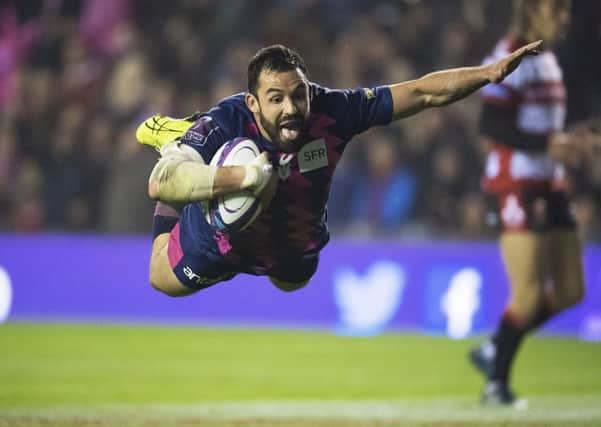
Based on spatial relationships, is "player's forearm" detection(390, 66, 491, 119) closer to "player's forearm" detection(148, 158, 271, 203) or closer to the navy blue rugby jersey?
the navy blue rugby jersey

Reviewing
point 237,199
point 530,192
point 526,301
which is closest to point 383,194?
point 530,192

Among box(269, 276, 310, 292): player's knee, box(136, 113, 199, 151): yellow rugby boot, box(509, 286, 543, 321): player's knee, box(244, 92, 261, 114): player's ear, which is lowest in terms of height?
box(509, 286, 543, 321): player's knee

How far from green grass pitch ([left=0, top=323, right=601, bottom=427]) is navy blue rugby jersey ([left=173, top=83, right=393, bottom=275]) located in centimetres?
115

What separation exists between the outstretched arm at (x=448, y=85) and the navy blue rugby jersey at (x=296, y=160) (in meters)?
0.07

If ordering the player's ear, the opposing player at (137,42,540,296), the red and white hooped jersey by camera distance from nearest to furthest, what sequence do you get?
the opposing player at (137,42,540,296) < the player's ear < the red and white hooped jersey

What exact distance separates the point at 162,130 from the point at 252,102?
0.72 metres

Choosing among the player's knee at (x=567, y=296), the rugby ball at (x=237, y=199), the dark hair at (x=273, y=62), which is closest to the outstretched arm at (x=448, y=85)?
the dark hair at (x=273, y=62)

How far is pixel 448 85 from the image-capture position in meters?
5.83

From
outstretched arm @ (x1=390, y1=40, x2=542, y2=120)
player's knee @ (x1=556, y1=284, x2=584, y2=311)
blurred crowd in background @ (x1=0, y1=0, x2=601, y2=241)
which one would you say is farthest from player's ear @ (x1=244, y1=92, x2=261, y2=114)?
blurred crowd in background @ (x1=0, y1=0, x2=601, y2=241)

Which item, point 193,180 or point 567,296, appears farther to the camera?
point 567,296

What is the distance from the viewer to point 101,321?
12680 mm

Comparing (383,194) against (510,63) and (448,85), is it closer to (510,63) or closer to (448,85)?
(448,85)

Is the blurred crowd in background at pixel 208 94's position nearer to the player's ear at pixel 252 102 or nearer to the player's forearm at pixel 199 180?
the player's ear at pixel 252 102

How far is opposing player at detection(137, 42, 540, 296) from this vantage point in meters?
5.39
